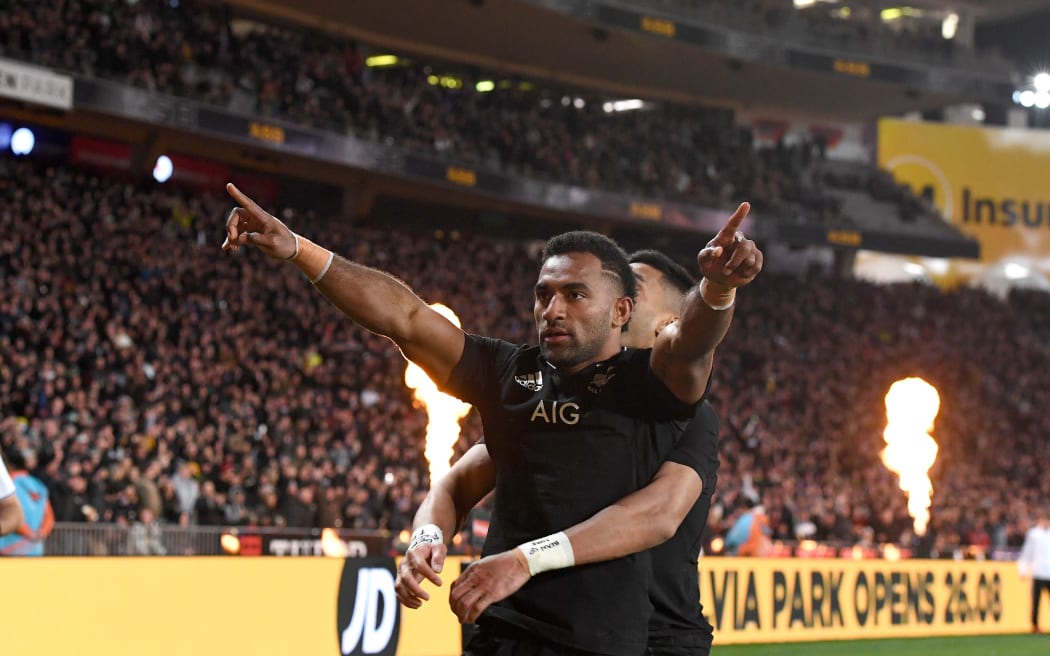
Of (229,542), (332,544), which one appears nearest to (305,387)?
(332,544)

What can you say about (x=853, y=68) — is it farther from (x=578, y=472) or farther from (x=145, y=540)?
(x=578, y=472)

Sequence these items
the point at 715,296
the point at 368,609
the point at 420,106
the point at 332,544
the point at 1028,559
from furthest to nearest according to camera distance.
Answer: the point at 420,106
the point at 1028,559
the point at 332,544
the point at 368,609
the point at 715,296

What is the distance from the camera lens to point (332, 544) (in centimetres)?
1897

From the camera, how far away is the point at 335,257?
4457 millimetres

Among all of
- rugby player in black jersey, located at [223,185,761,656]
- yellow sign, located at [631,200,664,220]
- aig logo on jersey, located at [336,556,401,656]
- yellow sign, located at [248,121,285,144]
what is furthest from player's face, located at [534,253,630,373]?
yellow sign, located at [631,200,664,220]

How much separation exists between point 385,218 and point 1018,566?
64.9 feet

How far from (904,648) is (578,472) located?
14921 mm

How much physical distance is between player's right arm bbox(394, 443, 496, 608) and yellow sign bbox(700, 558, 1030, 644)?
1198cm

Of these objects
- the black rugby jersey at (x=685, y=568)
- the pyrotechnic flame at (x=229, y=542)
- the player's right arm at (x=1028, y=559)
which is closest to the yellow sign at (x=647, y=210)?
the player's right arm at (x=1028, y=559)

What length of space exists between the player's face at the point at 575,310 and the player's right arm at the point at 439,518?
0.72m

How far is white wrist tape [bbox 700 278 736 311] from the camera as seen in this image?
4.17m

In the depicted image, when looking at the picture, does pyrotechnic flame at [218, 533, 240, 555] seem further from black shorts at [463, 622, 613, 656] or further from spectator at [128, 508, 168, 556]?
black shorts at [463, 622, 613, 656]

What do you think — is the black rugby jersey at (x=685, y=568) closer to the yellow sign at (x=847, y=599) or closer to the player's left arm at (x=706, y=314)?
the player's left arm at (x=706, y=314)

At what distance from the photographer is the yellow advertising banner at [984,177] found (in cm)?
5147
